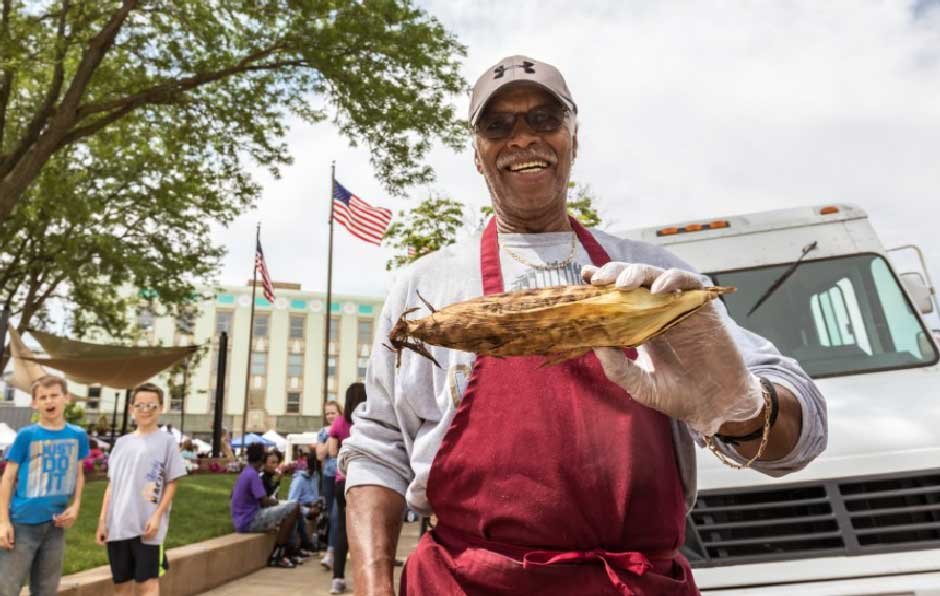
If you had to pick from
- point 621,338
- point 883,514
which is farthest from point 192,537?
point 621,338

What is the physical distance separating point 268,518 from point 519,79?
9659 mm

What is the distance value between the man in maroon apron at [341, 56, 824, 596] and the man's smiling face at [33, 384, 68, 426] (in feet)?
16.4

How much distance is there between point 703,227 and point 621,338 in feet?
13.8

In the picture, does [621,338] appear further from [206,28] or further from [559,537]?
[206,28]

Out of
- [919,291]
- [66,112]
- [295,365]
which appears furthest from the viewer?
[295,365]

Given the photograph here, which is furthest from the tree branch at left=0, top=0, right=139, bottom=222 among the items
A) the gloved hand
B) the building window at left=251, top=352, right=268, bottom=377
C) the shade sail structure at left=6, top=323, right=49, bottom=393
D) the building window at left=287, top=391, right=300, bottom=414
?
the building window at left=287, top=391, right=300, bottom=414

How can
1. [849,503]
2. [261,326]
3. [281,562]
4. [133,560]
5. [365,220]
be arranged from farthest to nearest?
[261,326], [365,220], [281,562], [133,560], [849,503]

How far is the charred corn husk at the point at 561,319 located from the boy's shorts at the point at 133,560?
219 inches

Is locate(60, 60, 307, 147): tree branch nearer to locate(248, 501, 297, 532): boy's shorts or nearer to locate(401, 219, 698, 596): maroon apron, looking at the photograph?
locate(248, 501, 297, 532): boy's shorts

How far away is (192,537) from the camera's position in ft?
31.0

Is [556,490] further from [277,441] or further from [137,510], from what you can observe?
[277,441]

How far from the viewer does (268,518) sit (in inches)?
411

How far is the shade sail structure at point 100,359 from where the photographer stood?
781 inches

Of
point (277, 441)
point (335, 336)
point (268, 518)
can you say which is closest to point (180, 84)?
point (268, 518)
